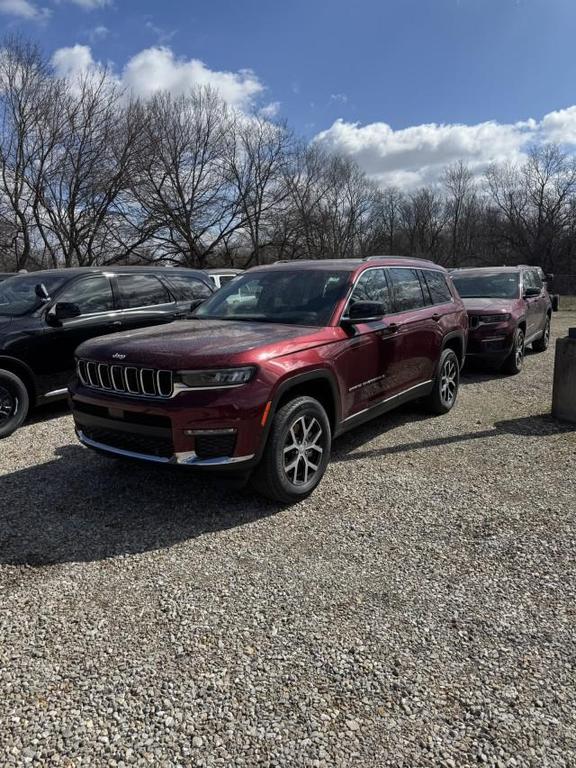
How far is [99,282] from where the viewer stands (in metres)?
7.03

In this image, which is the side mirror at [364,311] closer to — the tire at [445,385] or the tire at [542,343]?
the tire at [445,385]

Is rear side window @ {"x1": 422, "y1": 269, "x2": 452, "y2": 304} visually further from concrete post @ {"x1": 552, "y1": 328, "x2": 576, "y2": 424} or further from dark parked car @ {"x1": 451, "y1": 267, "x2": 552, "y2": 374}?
dark parked car @ {"x1": 451, "y1": 267, "x2": 552, "y2": 374}

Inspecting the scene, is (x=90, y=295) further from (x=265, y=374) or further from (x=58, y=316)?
(x=265, y=374)

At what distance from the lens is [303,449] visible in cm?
401

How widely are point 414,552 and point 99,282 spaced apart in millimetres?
5549

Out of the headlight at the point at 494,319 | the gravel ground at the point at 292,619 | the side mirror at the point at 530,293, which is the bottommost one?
the gravel ground at the point at 292,619

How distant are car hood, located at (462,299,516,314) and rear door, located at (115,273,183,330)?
16.4 feet

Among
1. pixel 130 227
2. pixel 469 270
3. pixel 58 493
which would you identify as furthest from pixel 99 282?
pixel 130 227

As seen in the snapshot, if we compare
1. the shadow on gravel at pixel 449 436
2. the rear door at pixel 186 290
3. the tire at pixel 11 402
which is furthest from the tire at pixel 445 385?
the tire at pixel 11 402

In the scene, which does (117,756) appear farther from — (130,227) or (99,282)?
(130,227)

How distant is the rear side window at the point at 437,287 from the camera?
625cm

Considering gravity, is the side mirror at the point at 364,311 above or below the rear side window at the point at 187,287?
below

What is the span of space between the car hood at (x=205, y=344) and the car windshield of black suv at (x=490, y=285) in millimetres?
6774

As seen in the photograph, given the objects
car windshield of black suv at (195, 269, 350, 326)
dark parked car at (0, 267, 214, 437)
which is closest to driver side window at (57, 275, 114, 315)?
dark parked car at (0, 267, 214, 437)
